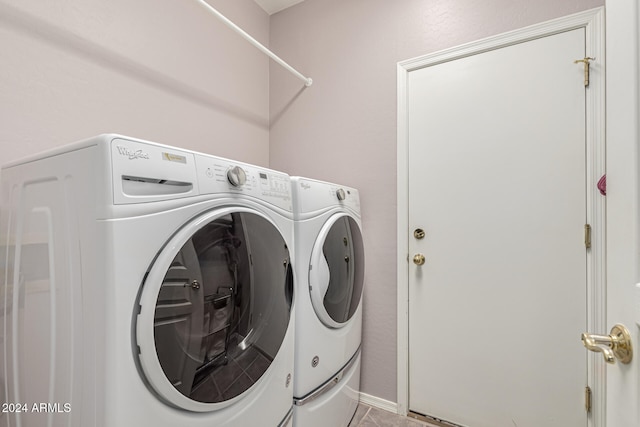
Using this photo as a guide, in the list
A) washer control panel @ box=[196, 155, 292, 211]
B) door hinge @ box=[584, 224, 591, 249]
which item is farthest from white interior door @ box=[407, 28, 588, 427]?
washer control panel @ box=[196, 155, 292, 211]

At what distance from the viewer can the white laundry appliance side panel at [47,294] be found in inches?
25.7

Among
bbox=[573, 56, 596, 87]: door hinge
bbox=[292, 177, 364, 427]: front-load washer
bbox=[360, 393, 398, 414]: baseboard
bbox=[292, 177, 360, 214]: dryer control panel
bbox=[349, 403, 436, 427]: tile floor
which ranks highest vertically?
bbox=[573, 56, 596, 87]: door hinge

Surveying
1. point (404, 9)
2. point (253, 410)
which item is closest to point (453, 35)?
point (404, 9)

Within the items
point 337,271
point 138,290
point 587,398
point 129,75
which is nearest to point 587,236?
point 587,398

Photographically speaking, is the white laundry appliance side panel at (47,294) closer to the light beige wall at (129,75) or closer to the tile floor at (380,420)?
the light beige wall at (129,75)

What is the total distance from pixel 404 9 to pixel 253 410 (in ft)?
6.99

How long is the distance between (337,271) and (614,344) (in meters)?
0.99

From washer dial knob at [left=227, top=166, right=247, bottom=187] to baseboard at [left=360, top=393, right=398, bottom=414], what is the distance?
62.8 inches

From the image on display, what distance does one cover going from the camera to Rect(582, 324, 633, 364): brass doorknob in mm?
517

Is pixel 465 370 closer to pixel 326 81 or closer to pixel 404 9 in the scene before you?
pixel 326 81

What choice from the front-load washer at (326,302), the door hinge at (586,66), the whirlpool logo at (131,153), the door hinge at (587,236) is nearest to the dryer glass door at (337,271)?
the front-load washer at (326,302)

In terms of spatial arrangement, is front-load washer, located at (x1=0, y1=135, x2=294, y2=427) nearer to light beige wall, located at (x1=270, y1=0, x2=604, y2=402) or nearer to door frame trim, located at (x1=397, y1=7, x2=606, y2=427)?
light beige wall, located at (x1=270, y1=0, x2=604, y2=402)

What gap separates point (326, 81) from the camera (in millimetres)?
1954

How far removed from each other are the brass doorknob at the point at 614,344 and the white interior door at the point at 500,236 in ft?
2.96
